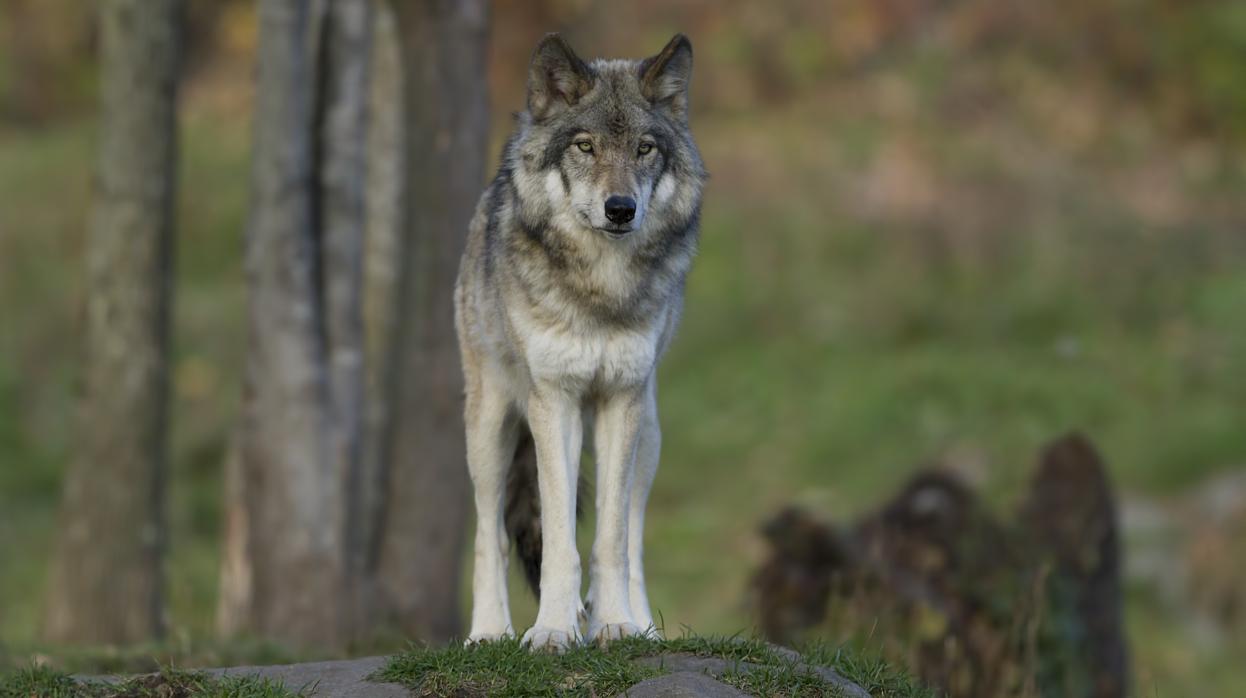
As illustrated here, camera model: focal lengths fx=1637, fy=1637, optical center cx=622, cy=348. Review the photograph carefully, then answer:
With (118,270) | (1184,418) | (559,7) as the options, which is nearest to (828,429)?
(1184,418)

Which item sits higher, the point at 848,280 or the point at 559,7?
the point at 559,7

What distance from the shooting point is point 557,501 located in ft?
20.4

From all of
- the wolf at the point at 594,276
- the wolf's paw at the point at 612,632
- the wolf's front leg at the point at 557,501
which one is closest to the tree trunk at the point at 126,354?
the wolf at the point at 594,276

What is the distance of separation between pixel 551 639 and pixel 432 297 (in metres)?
4.64

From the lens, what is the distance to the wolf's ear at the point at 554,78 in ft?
20.4

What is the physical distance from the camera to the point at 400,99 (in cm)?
1038

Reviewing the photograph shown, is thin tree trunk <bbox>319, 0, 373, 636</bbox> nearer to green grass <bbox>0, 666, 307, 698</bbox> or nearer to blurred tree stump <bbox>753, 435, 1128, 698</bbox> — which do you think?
blurred tree stump <bbox>753, 435, 1128, 698</bbox>

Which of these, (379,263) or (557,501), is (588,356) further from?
(379,263)

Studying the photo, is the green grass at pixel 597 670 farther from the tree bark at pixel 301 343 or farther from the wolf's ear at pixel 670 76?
the tree bark at pixel 301 343

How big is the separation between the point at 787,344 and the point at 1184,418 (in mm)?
4378

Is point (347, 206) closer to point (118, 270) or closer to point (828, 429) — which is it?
point (118, 270)

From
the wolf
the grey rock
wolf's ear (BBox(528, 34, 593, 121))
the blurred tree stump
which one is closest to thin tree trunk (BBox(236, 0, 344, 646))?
the blurred tree stump

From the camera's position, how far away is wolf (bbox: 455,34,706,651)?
20.1 feet

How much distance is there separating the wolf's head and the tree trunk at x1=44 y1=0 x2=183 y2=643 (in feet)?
16.2
